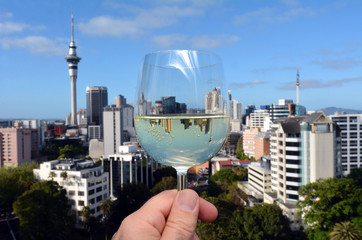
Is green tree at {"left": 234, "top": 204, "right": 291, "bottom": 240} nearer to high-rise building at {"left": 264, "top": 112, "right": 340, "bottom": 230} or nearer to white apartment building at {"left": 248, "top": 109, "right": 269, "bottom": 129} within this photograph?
high-rise building at {"left": 264, "top": 112, "right": 340, "bottom": 230}

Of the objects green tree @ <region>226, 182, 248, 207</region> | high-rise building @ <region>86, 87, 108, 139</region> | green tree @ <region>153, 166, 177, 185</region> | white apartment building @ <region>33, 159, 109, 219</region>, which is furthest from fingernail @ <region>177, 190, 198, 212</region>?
high-rise building @ <region>86, 87, 108, 139</region>

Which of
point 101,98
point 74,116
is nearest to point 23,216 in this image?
point 74,116

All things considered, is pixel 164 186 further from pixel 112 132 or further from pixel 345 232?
pixel 112 132

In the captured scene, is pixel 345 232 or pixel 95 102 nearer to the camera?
pixel 345 232

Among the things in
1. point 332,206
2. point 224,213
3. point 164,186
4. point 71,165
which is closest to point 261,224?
point 224,213

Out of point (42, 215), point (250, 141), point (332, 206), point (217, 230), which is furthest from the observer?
point (250, 141)

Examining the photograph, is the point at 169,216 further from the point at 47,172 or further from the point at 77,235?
the point at 47,172

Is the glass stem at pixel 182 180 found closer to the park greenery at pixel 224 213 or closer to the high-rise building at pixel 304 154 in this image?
the park greenery at pixel 224 213
